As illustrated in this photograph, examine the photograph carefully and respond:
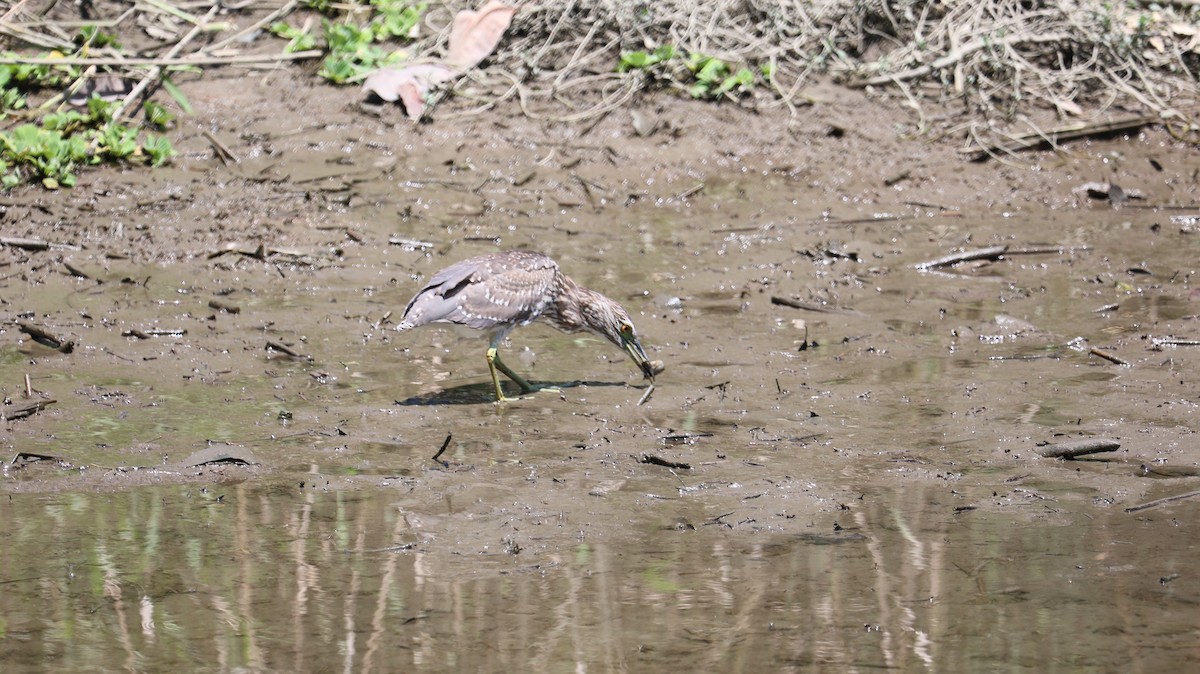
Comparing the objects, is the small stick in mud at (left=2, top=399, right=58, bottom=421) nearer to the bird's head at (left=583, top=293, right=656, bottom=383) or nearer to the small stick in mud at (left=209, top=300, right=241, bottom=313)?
the small stick in mud at (left=209, top=300, right=241, bottom=313)

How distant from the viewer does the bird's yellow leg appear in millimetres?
6953

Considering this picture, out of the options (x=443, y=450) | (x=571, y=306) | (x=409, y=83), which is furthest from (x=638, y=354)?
(x=409, y=83)

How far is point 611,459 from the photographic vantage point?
5902mm

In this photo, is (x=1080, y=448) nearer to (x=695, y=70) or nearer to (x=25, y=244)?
(x=695, y=70)

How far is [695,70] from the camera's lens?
11023mm

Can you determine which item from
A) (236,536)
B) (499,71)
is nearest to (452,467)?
(236,536)

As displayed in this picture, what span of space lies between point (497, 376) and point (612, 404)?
2.34 feet

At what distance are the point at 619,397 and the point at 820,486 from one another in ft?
5.19

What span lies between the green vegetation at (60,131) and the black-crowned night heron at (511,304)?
148 inches

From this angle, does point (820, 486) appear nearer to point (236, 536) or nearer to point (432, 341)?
point (236, 536)

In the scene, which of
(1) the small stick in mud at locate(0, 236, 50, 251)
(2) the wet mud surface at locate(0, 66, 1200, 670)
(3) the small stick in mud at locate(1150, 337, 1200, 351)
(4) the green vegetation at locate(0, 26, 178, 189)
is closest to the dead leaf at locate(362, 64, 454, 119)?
(2) the wet mud surface at locate(0, 66, 1200, 670)

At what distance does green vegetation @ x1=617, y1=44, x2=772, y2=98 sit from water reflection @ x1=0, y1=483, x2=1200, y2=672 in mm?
6105

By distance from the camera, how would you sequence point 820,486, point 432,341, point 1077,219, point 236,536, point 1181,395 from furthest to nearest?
point 1077,219 < point 432,341 < point 1181,395 < point 820,486 < point 236,536

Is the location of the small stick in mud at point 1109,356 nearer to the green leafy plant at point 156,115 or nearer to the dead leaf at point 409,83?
the dead leaf at point 409,83
